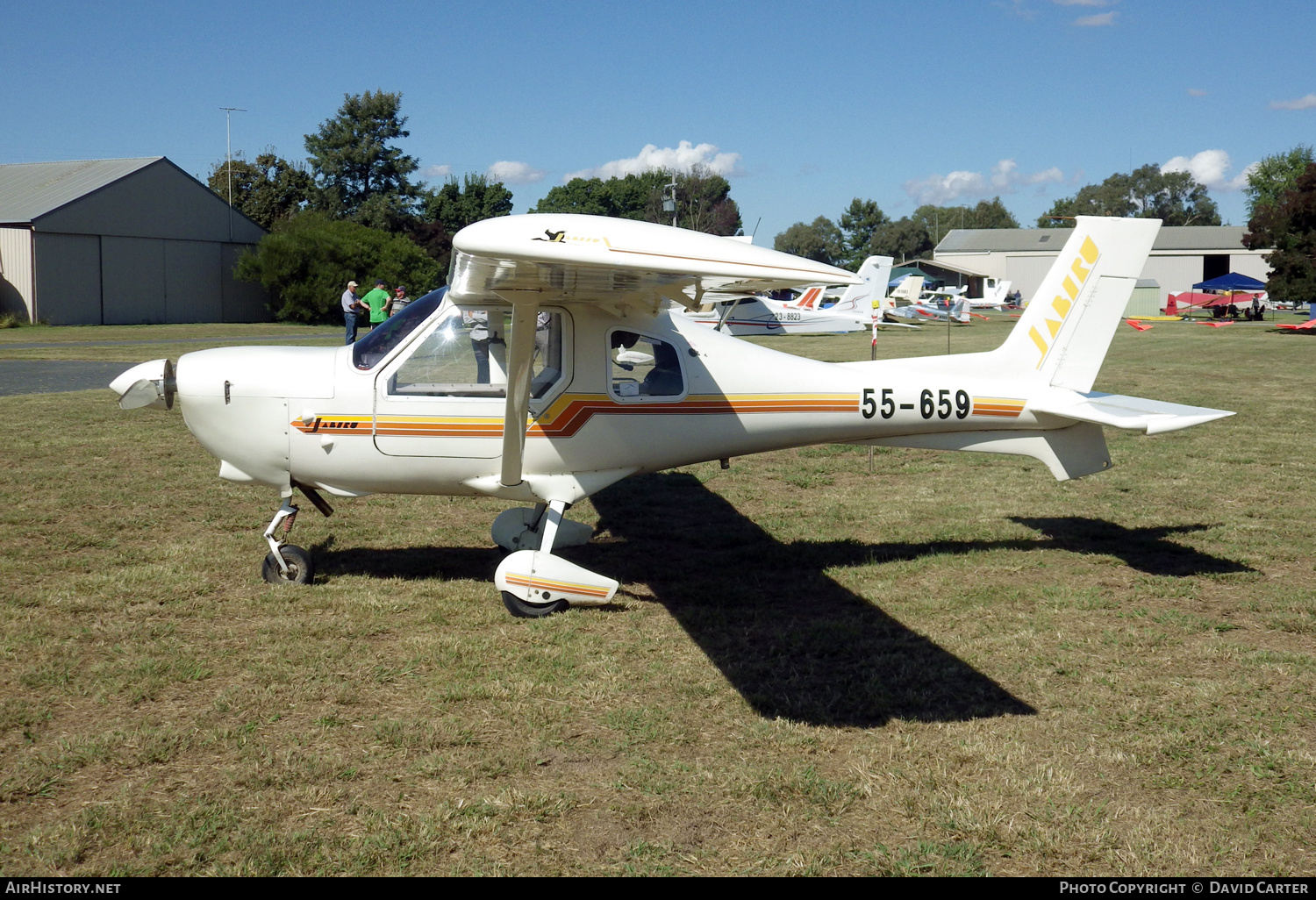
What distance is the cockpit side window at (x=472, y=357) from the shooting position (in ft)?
20.9

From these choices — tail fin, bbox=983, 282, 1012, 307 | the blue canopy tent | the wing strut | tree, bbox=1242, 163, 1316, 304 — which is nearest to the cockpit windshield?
the wing strut

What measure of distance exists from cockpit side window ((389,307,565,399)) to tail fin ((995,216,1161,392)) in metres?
3.32

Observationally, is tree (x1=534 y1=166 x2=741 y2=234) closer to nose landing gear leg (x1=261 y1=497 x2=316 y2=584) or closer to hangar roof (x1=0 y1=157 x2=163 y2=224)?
hangar roof (x1=0 y1=157 x2=163 y2=224)

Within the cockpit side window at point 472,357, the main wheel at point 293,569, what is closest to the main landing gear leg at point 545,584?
the cockpit side window at point 472,357

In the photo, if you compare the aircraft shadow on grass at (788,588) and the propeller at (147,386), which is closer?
the aircraft shadow on grass at (788,588)

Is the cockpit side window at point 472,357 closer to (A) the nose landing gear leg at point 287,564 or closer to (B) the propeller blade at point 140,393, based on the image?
(A) the nose landing gear leg at point 287,564

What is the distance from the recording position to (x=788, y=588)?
22.1 ft

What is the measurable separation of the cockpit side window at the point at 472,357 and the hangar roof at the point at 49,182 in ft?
135

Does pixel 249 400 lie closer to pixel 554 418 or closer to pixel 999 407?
pixel 554 418

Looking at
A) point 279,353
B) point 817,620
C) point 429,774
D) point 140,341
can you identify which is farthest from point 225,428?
point 140,341

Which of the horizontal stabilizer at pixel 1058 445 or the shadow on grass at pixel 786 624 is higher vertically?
the horizontal stabilizer at pixel 1058 445

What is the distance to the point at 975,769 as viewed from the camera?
4.12m

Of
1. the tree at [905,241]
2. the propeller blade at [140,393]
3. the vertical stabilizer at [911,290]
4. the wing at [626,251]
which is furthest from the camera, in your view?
the tree at [905,241]

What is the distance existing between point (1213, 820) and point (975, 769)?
0.88m
